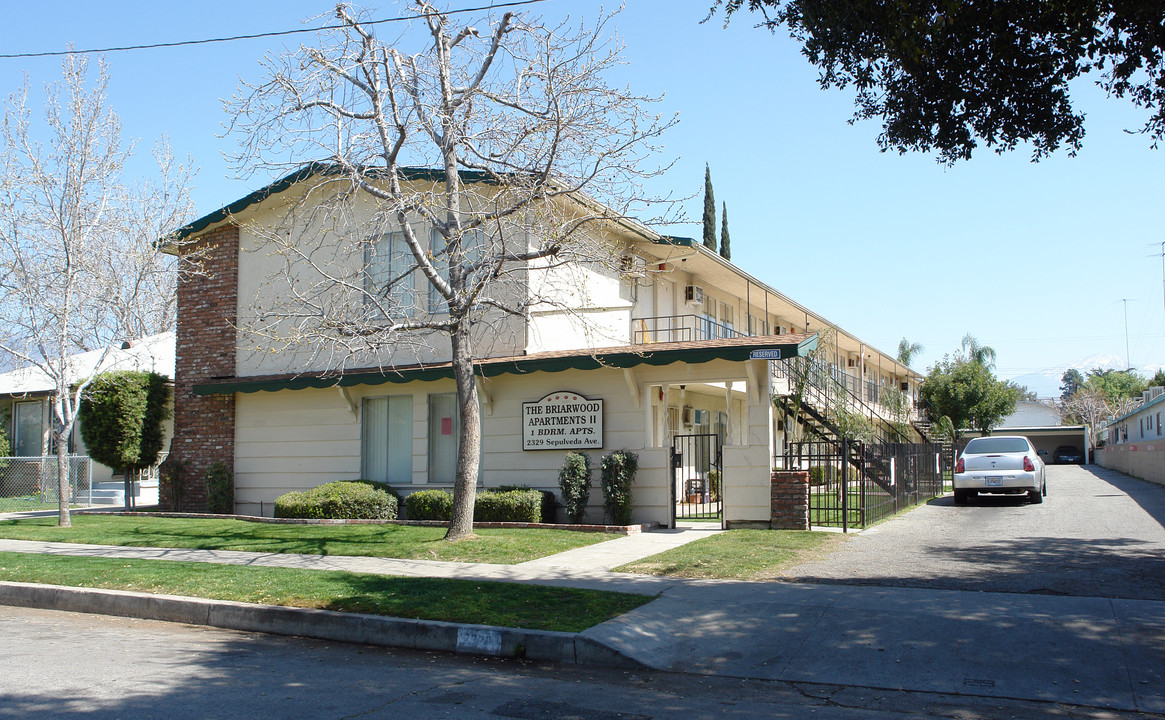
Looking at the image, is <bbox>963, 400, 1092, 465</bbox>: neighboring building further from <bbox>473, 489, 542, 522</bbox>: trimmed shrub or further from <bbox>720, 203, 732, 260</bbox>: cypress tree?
<bbox>473, 489, 542, 522</bbox>: trimmed shrub

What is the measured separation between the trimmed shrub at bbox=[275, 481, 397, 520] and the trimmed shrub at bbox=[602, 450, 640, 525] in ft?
14.4

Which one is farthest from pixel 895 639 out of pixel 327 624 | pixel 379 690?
pixel 327 624

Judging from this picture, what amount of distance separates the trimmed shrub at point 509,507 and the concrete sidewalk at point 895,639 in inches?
215

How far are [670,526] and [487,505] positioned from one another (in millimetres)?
3144

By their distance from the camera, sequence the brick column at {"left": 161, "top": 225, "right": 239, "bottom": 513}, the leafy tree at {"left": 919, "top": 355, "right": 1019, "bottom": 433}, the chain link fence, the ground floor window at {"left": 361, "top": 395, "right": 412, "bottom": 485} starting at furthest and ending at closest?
the leafy tree at {"left": 919, "top": 355, "right": 1019, "bottom": 433} → the chain link fence → the brick column at {"left": 161, "top": 225, "right": 239, "bottom": 513} → the ground floor window at {"left": 361, "top": 395, "right": 412, "bottom": 485}

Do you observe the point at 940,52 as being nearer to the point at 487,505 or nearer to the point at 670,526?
the point at 670,526

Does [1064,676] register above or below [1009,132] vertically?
below

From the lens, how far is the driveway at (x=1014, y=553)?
9344mm

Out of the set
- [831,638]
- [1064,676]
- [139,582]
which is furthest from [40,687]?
[1064,676]

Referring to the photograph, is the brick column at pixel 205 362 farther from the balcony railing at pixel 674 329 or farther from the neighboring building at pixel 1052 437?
the neighboring building at pixel 1052 437

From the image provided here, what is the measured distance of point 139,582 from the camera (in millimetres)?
10109

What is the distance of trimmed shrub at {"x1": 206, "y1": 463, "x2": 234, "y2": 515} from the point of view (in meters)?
19.2

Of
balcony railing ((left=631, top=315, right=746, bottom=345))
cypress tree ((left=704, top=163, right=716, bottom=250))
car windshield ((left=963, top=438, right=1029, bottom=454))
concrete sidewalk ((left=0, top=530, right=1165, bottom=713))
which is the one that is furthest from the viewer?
cypress tree ((left=704, top=163, right=716, bottom=250))

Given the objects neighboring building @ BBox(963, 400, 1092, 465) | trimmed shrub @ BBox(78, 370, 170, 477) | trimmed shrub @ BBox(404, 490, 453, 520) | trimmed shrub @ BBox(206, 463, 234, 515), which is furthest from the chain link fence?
neighboring building @ BBox(963, 400, 1092, 465)
